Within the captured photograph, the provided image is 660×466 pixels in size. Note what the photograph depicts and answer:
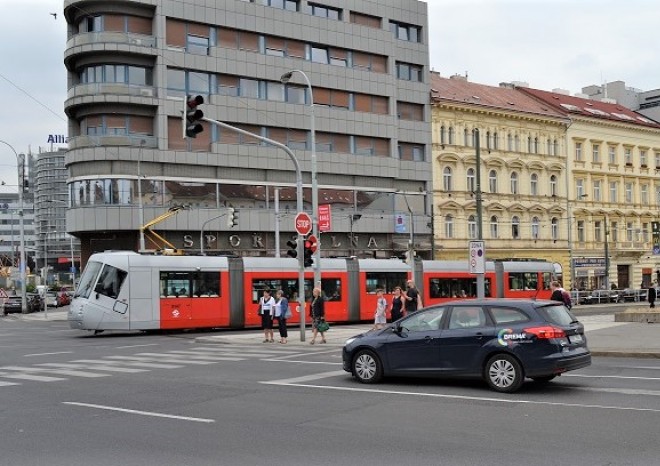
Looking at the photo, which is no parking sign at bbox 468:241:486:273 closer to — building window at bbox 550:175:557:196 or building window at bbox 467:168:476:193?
building window at bbox 467:168:476:193

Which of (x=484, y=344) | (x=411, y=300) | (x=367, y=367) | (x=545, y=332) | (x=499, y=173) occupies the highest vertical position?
→ (x=499, y=173)

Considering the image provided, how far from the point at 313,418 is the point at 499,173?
2035 inches

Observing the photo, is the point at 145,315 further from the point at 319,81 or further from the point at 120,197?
the point at 319,81

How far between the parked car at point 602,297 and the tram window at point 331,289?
2902cm

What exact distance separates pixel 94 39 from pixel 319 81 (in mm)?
15180

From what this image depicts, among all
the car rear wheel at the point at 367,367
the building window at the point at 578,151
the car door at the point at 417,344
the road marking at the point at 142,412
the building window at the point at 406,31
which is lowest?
the road marking at the point at 142,412

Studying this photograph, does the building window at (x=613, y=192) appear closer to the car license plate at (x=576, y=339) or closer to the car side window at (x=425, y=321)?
the car license plate at (x=576, y=339)

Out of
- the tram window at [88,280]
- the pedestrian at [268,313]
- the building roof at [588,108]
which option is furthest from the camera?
the building roof at [588,108]

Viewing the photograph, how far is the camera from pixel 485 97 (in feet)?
201

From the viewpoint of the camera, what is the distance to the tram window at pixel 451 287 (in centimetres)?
3788

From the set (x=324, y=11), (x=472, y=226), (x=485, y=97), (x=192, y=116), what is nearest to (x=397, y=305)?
(x=192, y=116)

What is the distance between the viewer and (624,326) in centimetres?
2606

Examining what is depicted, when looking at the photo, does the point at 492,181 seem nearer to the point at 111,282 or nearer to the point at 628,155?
the point at 628,155

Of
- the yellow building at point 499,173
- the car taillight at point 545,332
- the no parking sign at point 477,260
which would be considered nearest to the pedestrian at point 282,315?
the no parking sign at point 477,260
